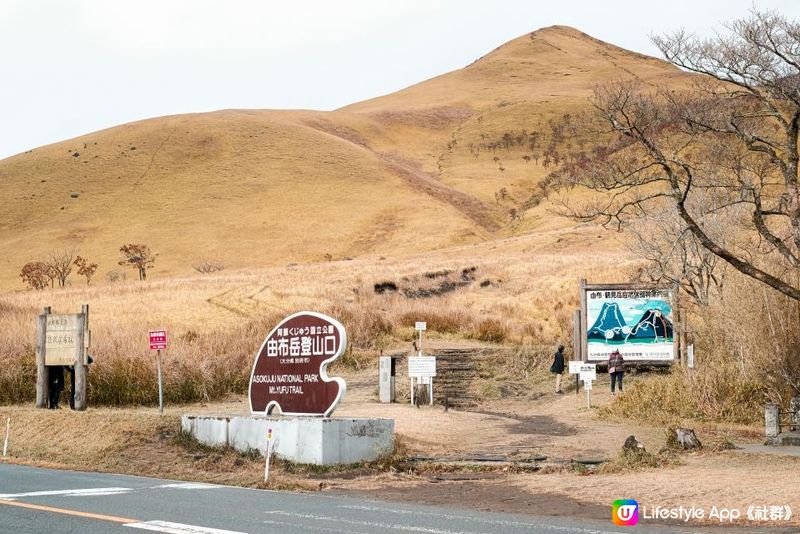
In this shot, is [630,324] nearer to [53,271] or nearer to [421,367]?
[421,367]

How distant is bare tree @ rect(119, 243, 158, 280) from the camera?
7869 cm

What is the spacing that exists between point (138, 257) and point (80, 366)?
58053 millimetres

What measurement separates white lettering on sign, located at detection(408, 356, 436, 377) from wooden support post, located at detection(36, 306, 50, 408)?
857cm

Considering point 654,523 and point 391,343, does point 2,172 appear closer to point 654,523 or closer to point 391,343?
point 391,343

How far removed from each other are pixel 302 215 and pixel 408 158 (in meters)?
36.8

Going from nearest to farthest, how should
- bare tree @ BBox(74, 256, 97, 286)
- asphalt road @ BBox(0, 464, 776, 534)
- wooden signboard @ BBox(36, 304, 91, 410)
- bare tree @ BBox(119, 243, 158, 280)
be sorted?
asphalt road @ BBox(0, 464, 776, 534), wooden signboard @ BBox(36, 304, 91, 410), bare tree @ BBox(74, 256, 97, 286), bare tree @ BBox(119, 243, 158, 280)

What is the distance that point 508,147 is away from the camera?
130 m

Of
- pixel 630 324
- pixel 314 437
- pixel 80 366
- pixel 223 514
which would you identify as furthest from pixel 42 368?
pixel 630 324

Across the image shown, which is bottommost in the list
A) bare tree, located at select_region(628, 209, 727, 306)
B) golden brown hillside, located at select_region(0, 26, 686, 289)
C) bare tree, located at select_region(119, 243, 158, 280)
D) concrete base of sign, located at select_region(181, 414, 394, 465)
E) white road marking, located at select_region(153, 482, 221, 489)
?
white road marking, located at select_region(153, 482, 221, 489)

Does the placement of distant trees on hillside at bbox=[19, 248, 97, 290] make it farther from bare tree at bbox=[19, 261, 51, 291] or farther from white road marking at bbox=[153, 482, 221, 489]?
white road marking at bbox=[153, 482, 221, 489]

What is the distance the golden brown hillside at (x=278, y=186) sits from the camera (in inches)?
3433

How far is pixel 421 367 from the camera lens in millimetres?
24328

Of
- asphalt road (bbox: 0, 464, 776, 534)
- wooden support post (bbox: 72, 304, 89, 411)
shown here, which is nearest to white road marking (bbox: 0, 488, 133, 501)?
asphalt road (bbox: 0, 464, 776, 534)

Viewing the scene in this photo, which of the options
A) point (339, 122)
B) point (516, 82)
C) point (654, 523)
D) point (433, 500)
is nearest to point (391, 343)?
point (433, 500)
